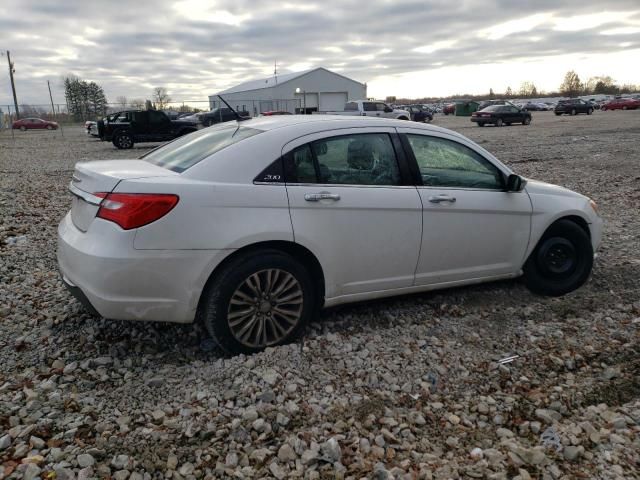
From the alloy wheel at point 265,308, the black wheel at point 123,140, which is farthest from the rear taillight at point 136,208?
the black wheel at point 123,140

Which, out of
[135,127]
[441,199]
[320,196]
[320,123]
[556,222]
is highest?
[320,123]

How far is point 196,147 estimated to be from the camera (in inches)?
157

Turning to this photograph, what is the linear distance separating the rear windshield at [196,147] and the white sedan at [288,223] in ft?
0.06

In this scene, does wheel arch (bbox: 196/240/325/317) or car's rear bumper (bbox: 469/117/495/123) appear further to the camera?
car's rear bumper (bbox: 469/117/495/123)

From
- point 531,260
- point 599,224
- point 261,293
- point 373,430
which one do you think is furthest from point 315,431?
point 599,224

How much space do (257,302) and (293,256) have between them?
16.1 inches

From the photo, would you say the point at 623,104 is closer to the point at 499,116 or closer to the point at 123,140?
the point at 499,116

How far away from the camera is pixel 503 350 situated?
12.3ft

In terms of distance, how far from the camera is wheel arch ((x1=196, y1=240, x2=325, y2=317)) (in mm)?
3408

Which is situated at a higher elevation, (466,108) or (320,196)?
(466,108)

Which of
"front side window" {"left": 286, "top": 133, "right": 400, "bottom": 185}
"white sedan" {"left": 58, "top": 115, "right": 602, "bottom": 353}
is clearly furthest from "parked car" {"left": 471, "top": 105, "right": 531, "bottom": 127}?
"front side window" {"left": 286, "top": 133, "right": 400, "bottom": 185}

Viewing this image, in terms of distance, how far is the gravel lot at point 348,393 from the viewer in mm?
2602

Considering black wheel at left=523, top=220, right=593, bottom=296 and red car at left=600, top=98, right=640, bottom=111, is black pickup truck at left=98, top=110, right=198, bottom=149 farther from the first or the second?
red car at left=600, top=98, right=640, bottom=111

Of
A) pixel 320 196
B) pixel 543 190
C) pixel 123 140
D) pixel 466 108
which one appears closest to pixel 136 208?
pixel 320 196
